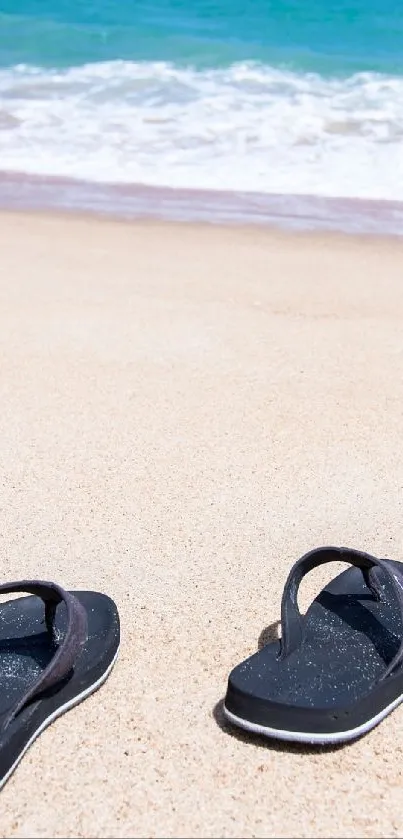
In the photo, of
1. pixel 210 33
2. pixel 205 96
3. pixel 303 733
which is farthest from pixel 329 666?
pixel 210 33

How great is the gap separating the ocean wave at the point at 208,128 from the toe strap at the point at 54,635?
482 cm

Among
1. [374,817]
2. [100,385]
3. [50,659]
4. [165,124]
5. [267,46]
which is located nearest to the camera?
[374,817]

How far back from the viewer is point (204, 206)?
554 centimetres

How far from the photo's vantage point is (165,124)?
25.1 feet

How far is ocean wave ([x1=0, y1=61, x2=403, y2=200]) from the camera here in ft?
20.8

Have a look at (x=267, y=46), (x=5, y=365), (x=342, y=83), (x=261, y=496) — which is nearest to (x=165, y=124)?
(x=342, y=83)

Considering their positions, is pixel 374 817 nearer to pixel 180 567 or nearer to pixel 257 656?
pixel 257 656

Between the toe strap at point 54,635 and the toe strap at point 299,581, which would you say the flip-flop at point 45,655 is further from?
the toe strap at point 299,581

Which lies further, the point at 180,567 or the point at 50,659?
the point at 180,567

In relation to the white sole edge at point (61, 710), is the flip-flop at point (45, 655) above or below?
above

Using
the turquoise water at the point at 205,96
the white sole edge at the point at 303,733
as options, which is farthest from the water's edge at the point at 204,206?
the white sole edge at the point at 303,733

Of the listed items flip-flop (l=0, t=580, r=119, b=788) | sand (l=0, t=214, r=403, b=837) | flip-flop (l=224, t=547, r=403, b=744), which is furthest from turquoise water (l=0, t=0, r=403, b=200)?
flip-flop (l=0, t=580, r=119, b=788)

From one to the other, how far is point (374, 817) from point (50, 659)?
0.58 meters

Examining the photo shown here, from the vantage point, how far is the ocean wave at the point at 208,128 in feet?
20.8
